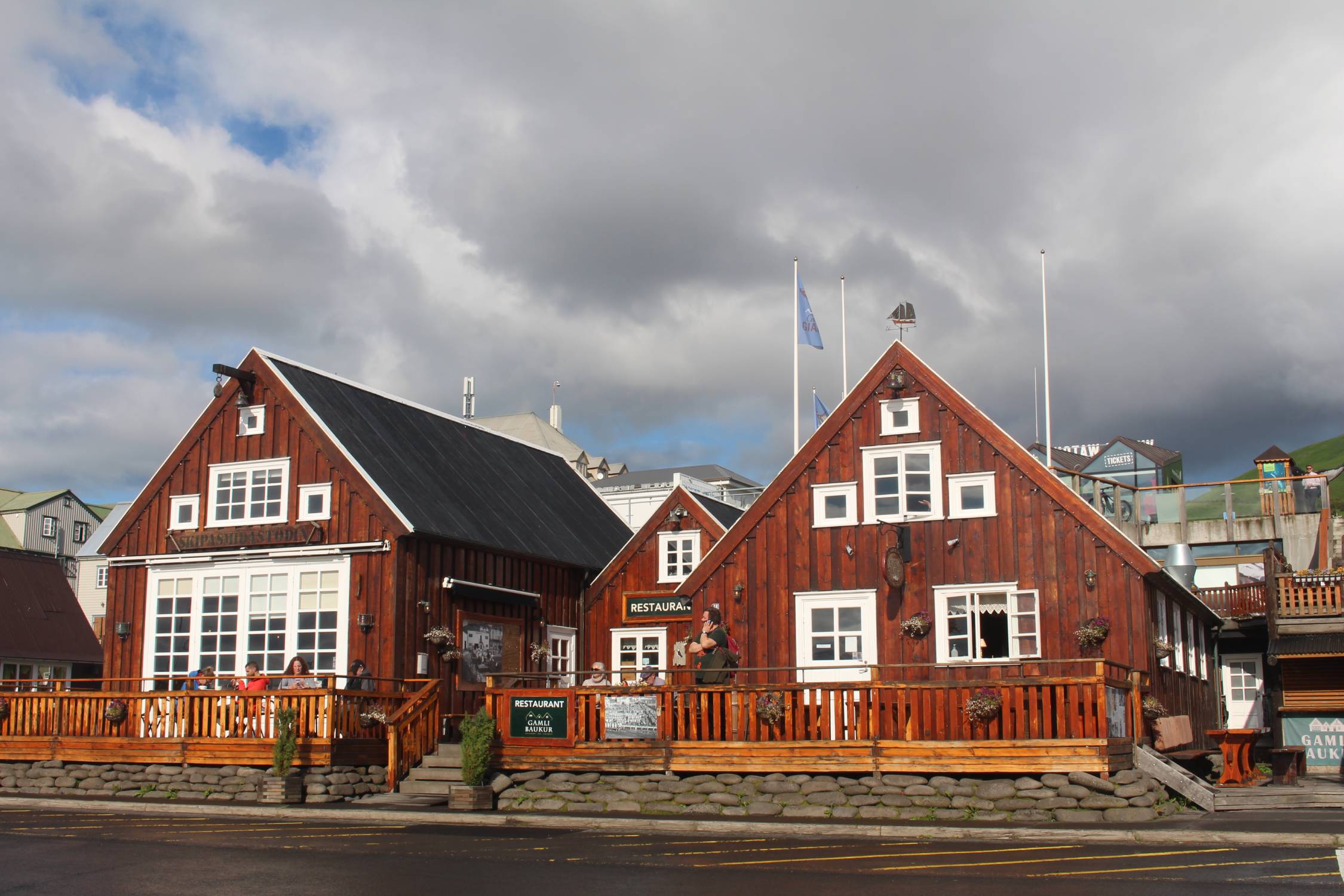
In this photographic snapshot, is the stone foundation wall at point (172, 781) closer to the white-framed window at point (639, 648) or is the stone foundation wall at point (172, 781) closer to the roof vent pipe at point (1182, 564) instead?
the white-framed window at point (639, 648)

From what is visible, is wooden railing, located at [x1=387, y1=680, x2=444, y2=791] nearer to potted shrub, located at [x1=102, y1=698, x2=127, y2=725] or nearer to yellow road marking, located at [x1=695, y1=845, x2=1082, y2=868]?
potted shrub, located at [x1=102, y1=698, x2=127, y2=725]

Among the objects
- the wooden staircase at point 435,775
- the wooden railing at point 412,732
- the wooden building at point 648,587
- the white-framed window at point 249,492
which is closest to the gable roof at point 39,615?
the white-framed window at point 249,492

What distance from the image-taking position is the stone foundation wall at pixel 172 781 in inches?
830

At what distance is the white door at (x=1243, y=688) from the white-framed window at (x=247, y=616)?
24.4 metres

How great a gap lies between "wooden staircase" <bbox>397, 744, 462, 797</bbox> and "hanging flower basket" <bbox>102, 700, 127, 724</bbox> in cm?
529

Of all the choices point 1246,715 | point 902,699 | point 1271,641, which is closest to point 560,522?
point 902,699

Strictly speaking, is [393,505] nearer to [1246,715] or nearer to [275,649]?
[275,649]

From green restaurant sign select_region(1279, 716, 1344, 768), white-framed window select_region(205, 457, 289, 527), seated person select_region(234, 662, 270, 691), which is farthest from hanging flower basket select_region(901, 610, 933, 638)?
green restaurant sign select_region(1279, 716, 1344, 768)

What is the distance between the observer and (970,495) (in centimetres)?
2280

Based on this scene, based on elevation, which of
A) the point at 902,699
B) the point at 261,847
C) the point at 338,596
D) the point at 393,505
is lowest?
the point at 261,847

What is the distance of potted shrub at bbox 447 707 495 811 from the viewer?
19.6m

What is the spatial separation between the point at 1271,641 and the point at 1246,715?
6206 millimetres

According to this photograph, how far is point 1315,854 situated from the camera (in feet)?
43.5

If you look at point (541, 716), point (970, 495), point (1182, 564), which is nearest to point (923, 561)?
point (970, 495)
